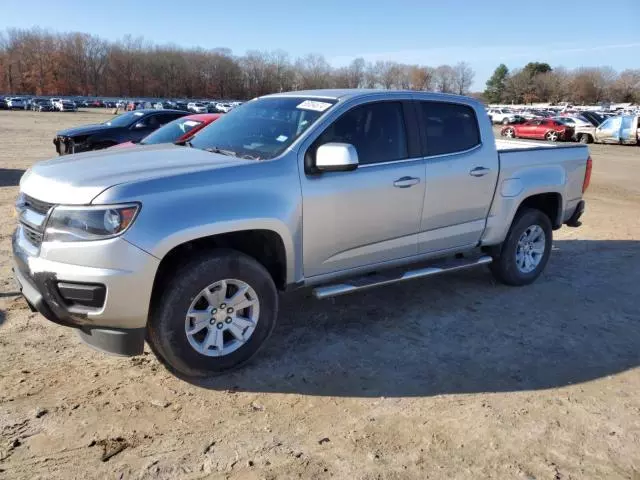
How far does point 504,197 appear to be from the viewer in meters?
5.46

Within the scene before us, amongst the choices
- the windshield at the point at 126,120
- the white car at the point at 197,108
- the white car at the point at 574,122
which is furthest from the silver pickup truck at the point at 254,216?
the white car at the point at 197,108

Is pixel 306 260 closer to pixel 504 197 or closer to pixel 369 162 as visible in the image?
pixel 369 162

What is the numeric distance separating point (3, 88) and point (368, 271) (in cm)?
14351

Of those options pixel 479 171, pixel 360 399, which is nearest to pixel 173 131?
pixel 479 171

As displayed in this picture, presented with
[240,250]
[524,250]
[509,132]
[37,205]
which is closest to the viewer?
[37,205]

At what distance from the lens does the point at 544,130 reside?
3177 centimetres

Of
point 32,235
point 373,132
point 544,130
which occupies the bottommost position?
point 544,130

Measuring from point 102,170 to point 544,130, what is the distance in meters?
32.0

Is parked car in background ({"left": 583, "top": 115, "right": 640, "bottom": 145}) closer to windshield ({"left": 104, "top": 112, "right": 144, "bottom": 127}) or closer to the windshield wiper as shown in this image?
windshield ({"left": 104, "top": 112, "right": 144, "bottom": 127})

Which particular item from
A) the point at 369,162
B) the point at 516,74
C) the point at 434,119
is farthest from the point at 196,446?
the point at 516,74

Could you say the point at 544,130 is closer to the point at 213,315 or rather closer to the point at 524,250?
the point at 524,250

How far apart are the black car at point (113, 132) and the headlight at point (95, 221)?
898 centimetres

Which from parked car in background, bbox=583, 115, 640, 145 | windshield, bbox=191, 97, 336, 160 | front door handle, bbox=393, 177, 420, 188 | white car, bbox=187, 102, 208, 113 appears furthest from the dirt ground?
white car, bbox=187, 102, 208, 113

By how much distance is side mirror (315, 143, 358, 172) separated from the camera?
3898 millimetres
